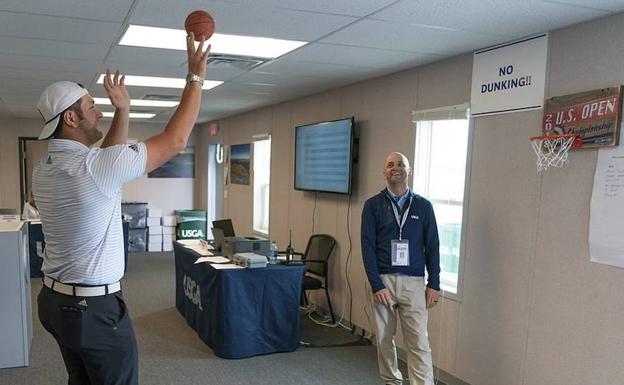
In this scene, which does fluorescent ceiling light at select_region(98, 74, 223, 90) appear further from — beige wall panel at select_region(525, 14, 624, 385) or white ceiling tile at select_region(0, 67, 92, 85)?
beige wall panel at select_region(525, 14, 624, 385)

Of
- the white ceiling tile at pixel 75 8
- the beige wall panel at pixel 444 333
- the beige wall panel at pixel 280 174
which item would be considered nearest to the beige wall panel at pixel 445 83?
the beige wall panel at pixel 444 333

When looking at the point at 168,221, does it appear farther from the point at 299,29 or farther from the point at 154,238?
the point at 299,29

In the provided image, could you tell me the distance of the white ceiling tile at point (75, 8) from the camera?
2.37m

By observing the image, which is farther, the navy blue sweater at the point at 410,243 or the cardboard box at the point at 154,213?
the cardboard box at the point at 154,213

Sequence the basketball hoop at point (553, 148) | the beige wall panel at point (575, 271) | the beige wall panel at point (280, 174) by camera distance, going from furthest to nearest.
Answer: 1. the beige wall panel at point (280, 174)
2. the basketball hoop at point (553, 148)
3. the beige wall panel at point (575, 271)

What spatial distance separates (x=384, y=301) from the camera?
3.15 m

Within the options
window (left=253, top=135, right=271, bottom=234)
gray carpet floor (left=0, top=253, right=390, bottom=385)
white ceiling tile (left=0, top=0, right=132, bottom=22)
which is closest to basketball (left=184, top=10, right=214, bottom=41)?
white ceiling tile (left=0, top=0, right=132, bottom=22)

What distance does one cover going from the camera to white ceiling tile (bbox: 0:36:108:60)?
3174 mm

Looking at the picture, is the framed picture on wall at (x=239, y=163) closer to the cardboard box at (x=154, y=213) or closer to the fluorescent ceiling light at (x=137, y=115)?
the fluorescent ceiling light at (x=137, y=115)

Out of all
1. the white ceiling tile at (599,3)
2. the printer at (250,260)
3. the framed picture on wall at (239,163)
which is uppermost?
the white ceiling tile at (599,3)

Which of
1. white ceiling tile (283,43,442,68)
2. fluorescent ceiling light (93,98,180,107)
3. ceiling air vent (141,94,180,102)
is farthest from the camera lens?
fluorescent ceiling light (93,98,180,107)

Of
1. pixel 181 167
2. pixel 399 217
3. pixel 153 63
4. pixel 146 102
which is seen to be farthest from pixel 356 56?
pixel 181 167

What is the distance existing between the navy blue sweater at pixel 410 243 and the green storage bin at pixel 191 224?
6.27m

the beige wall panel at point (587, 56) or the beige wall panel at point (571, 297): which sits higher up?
the beige wall panel at point (587, 56)
